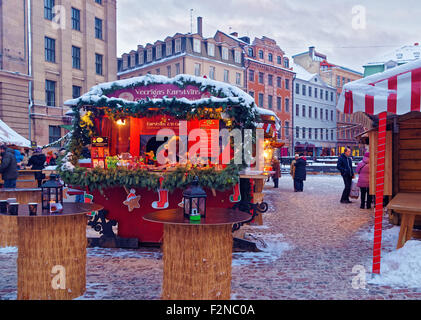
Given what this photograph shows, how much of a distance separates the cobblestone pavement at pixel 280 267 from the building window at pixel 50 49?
23.9 m

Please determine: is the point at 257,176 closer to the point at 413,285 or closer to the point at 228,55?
the point at 413,285

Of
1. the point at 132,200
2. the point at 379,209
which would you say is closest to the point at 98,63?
the point at 132,200

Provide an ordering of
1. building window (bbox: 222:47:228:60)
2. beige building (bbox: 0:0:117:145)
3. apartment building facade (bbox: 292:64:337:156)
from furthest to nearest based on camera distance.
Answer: apartment building facade (bbox: 292:64:337:156) < building window (bbox: 222:47:228:60) < beige building (bbox: 0:0:117:145)

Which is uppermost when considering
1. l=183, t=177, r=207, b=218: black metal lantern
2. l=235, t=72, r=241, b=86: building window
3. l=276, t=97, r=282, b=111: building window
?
l=235, t=72, r=241, b=86: building window

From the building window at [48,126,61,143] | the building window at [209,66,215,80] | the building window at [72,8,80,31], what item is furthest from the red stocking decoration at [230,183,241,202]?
the building window at [209,66,215,80]

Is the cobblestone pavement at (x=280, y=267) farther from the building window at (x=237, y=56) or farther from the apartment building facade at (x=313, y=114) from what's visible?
the apartment building facade at (x=313, y=114)

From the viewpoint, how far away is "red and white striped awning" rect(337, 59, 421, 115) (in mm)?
4719

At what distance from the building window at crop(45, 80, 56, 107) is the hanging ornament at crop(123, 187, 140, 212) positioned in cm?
2294

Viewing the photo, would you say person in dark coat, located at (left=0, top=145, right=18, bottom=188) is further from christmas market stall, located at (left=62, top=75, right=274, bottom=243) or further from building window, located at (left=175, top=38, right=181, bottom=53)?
building window, located at (left=175, top=38, right=181, bottom=53)

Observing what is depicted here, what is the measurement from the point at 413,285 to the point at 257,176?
2.89 metres

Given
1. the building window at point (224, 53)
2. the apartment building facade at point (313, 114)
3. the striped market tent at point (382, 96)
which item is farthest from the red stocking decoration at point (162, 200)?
the apartment building facade at point (313, 114)

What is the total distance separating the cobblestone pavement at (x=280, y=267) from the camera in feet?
14.8

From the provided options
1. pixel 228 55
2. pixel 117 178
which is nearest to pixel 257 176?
pixel 117 178

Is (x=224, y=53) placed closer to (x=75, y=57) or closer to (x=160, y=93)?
(x=75, y=57)
